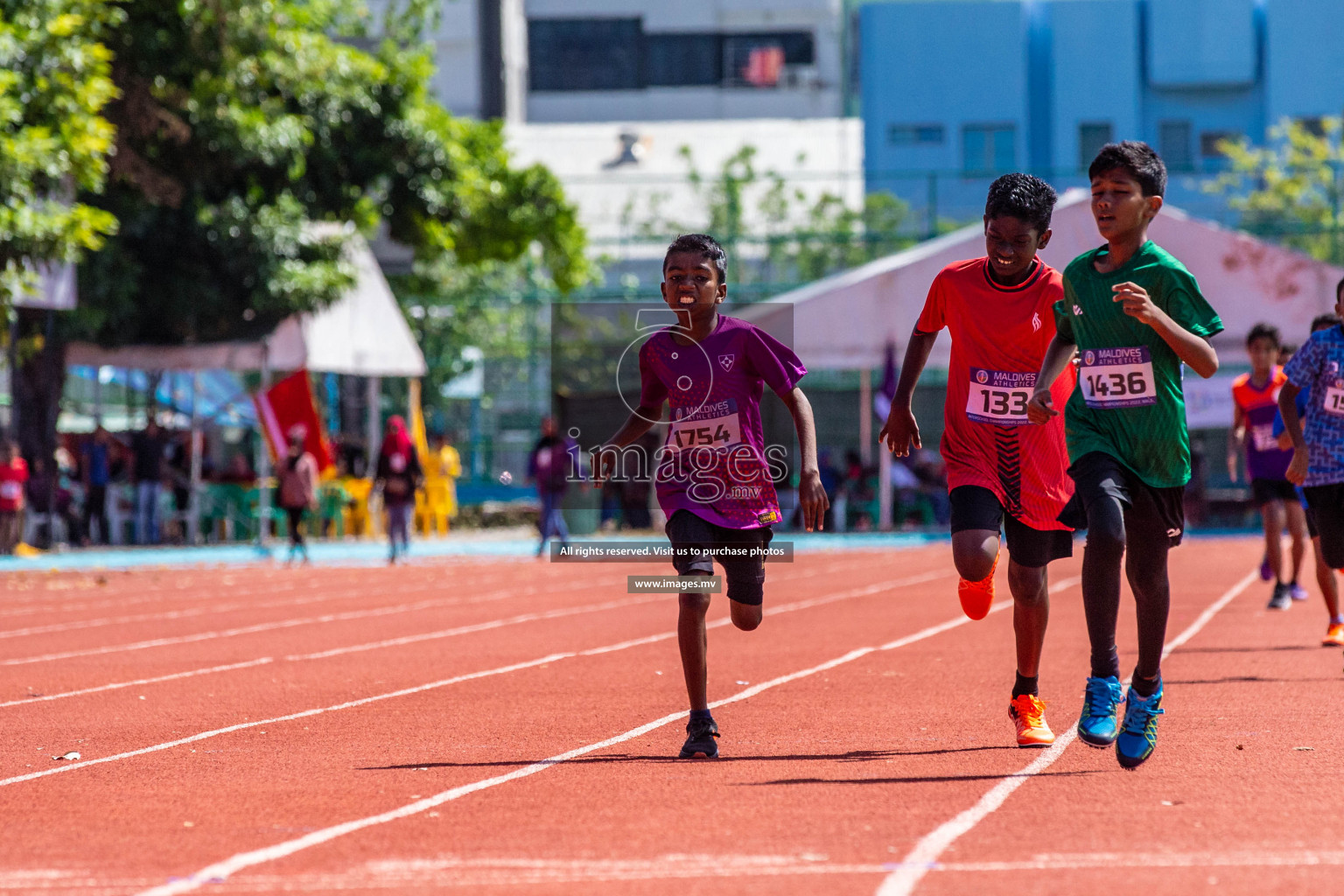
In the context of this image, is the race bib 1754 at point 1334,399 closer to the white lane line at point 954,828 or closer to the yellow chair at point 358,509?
the white lane line at point 954,828

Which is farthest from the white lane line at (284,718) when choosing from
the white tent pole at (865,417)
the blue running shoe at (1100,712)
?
the white tent pole at (865,417)

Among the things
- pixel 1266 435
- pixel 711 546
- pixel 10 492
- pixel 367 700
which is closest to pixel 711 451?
pixel 711 546

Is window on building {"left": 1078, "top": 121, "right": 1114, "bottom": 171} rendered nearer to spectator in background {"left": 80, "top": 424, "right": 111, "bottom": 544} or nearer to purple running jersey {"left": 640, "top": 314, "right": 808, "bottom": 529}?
spectator in background {"left": 80, "top": 424, "right": 111, "bottom": 544}

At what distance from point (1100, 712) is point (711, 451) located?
1683 mm

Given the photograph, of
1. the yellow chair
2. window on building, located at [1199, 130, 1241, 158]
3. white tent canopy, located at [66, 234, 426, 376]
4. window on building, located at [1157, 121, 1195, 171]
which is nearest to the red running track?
white tent canopy, located at [66, 234, 426, 376]

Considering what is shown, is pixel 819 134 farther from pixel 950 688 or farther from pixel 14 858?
pixel 14 858

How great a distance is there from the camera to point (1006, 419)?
7.04 m

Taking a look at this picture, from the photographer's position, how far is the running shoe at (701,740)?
6.97 metres

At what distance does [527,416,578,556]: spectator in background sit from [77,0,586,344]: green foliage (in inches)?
209

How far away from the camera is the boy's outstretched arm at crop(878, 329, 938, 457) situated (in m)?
7.08

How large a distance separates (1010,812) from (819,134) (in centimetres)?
4857

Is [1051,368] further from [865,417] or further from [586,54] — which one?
[586,54]

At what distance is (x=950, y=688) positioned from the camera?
9.15m

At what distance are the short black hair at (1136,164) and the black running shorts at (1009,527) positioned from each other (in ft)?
4.08
